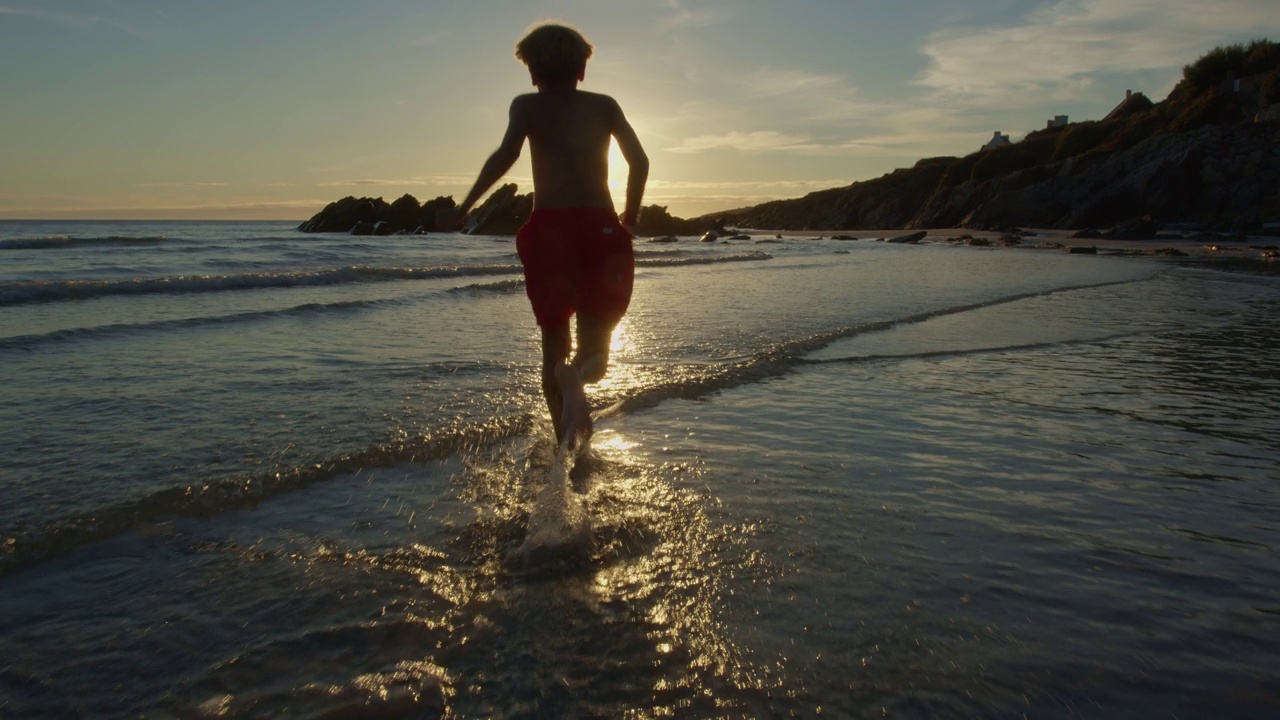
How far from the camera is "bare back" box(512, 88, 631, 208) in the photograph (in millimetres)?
3709

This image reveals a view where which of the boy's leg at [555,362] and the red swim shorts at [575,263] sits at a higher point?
the red swim shorts at [575,263]

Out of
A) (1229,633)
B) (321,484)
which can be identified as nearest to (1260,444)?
(1229,633)

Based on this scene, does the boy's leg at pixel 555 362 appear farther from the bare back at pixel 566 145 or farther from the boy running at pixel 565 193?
the bare back at pixel 566 145

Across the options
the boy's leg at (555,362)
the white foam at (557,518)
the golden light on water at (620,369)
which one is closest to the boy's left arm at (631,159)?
the boy's leg at (555,362)

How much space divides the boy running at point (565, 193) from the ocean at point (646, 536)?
29.0 inches

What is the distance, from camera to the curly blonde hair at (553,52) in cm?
366

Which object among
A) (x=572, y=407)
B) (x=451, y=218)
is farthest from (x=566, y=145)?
(x=572, y=407)

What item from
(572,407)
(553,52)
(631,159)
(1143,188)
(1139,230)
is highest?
(1143,188)

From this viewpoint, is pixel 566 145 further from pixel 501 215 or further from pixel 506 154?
pixel 501 215

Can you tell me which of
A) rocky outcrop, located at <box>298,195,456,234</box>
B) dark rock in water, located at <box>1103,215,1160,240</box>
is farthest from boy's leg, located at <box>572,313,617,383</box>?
rocky outcrop, located at <box>298,195,456,234</box>

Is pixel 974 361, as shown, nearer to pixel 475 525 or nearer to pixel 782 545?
pixel 782 545

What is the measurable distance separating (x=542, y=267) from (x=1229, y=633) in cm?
273

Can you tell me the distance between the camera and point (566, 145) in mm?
3734

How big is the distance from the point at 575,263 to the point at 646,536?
140cm
